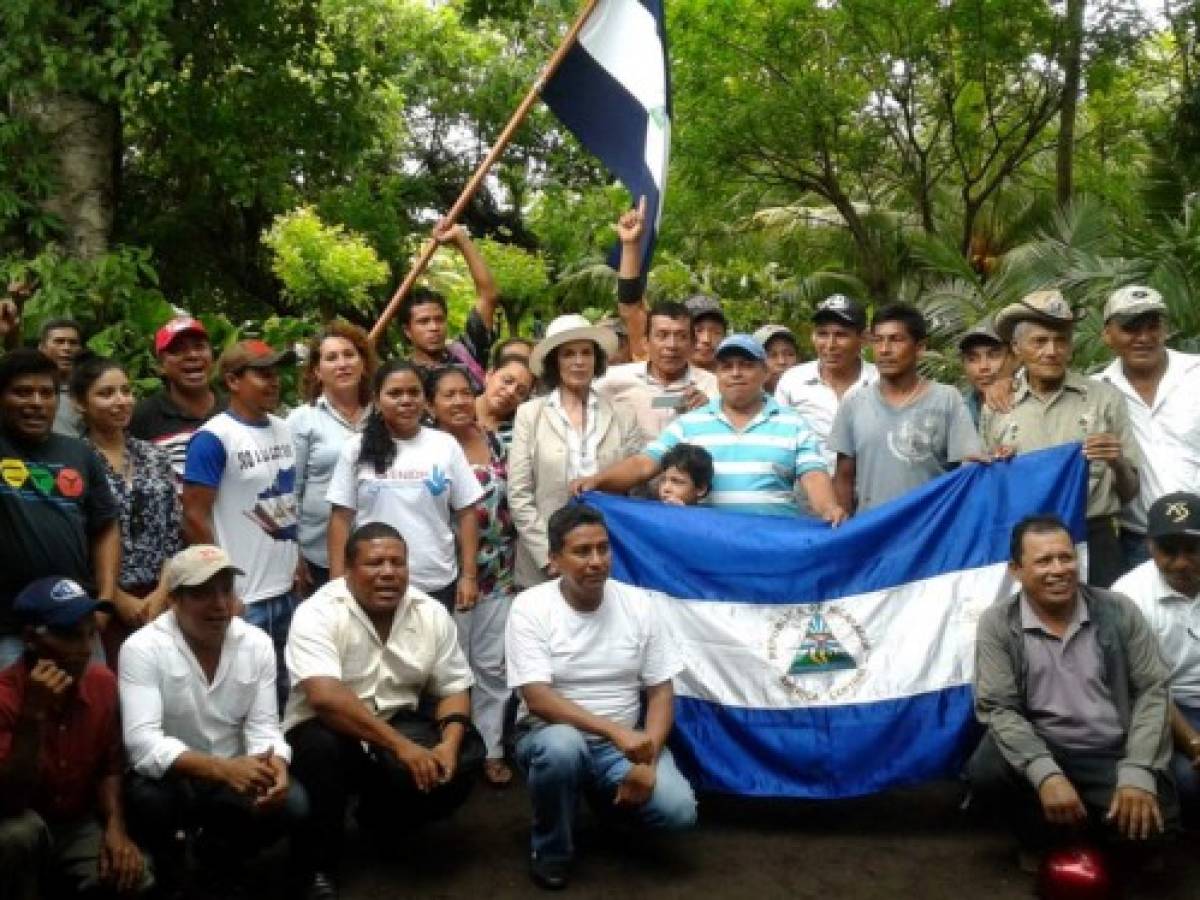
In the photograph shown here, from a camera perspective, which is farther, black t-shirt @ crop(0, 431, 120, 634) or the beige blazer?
the beige blazer

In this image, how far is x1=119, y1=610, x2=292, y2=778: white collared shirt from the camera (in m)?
4.57

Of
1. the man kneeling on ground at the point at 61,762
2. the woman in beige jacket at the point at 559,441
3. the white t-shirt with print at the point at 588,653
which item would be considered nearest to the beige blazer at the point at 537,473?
the woman in beige jacket at the point at 559,441

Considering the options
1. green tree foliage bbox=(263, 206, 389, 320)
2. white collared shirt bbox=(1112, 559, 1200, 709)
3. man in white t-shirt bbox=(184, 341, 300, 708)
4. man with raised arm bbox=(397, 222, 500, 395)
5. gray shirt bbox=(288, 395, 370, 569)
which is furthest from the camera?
green tree foliage bbox=(263, 206, 389, 320)

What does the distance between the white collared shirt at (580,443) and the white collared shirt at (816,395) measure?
3.33 feet

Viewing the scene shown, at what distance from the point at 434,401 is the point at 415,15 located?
17.6 m

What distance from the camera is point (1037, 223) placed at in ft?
55.0

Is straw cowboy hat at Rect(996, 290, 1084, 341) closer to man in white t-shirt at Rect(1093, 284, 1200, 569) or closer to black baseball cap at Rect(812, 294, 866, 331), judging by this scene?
man in white t-shirt at Rect(1093, 284, 1200, 569)

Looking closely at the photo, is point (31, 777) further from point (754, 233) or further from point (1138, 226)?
point (754, 233)

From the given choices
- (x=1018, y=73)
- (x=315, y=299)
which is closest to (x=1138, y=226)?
(x=1018, y=73)

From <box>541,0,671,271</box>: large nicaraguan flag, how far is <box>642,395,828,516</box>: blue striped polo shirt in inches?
91.7

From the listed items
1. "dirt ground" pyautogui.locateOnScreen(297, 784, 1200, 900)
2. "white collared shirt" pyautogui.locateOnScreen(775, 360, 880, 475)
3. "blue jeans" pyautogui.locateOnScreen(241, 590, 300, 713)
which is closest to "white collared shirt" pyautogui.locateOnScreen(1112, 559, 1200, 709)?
"dirt ground" pyautogui.locateOnScreen(297, 784, 1200, 900)

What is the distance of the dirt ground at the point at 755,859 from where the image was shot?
4836 mm

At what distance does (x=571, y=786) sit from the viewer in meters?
4.89

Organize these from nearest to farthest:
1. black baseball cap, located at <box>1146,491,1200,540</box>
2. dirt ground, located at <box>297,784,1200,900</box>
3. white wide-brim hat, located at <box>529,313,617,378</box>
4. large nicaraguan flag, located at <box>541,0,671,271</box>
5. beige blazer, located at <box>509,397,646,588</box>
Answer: dirt ground, located at <box>297,784,1200,900</box>, black baseball cap, located at <box>1146,491,1200,540</box>, beige blazer, located at <box>509,397,646,588</box>, white wide-brim hat, located at <box>529,313,617,378</box>, large nicaraguan flag, located at <box>541,0,671,271</box>
